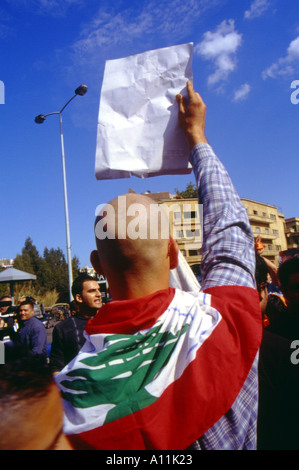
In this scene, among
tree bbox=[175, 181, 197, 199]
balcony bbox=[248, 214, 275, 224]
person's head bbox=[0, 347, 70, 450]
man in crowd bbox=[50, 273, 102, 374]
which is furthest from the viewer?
balcony bbox=[248, 214, 275, 224]

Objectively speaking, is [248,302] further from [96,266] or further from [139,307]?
[96,266]

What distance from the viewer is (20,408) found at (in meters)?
0.57

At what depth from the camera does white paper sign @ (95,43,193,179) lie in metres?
1.35

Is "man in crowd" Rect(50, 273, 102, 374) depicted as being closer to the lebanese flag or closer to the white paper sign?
the white paper sign

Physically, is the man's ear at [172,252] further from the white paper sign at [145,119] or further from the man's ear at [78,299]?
the man's ear at [78,299]

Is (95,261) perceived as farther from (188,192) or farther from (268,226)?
(268,226)

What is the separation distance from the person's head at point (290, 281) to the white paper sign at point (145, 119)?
1.68m

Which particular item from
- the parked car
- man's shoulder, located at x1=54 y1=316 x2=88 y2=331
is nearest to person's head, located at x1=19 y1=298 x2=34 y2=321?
man's shoulder, located at x1=54 y1=316 x2=88 y2=331

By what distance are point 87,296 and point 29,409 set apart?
3.85m

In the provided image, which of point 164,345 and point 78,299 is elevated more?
point 164,345

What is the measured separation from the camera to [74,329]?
384 centimetres

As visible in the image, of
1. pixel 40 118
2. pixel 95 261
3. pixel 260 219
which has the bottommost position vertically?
pixel 95 261

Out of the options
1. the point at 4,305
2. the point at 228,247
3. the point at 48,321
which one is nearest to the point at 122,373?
the point at 228,247
